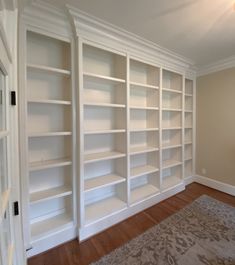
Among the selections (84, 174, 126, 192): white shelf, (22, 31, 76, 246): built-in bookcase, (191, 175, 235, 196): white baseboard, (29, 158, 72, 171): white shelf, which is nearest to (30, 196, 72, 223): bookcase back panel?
(22, 31, 76, 246): built-in bookcase

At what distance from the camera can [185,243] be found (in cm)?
171

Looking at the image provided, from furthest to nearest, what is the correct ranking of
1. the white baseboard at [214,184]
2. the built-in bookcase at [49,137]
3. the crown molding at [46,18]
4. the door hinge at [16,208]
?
the white baseboard at [214,184]
the built-in bookcase at [49,137]
the crown molding at [46,18]
the door hinge at [16,208]

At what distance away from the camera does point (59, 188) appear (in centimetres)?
181

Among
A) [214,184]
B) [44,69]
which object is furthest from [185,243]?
[44,69]

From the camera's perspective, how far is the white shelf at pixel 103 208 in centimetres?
191

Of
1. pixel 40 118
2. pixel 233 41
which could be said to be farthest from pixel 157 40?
pixel 40 118

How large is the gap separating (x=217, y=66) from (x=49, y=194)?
364 centimetres

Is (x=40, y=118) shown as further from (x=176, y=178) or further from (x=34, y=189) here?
(x=176, y=178)

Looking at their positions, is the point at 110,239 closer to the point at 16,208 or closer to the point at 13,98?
the point at 16,208

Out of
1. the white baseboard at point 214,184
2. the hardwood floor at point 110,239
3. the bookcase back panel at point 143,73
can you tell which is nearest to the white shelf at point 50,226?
the hardwood floor at point 110,239

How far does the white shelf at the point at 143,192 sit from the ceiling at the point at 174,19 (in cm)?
234

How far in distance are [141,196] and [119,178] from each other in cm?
56

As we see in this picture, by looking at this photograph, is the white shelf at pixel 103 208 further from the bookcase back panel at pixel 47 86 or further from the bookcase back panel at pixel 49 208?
the bookcase back panel at pixel 47 86

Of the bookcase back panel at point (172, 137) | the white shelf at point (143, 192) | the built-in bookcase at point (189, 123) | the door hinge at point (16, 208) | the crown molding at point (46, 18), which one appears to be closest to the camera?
the door hinge at point (16, 208)
